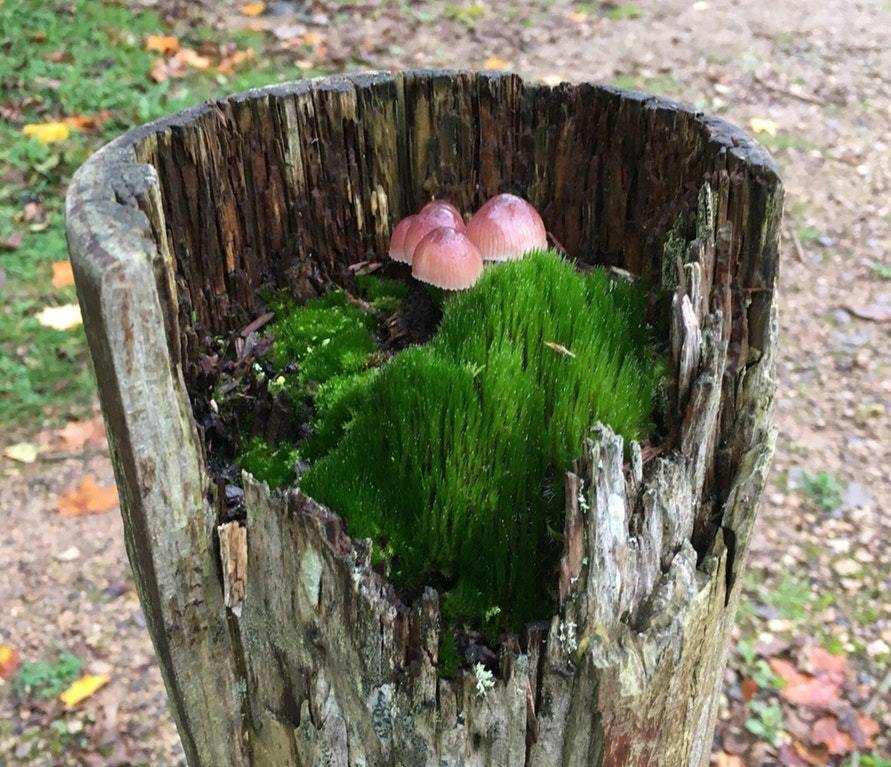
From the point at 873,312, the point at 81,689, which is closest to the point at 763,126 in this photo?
the point at 873,312

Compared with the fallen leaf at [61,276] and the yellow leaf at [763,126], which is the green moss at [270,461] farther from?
the yellow leaf at [763,126]

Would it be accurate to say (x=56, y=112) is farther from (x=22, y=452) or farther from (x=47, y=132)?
(x=22, y=452)

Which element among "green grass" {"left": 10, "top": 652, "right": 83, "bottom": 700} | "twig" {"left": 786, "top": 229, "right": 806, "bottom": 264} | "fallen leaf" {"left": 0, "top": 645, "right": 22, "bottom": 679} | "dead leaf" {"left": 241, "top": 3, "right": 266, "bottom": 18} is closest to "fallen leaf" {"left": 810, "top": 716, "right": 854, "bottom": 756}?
"green grass" {"left": 10, "top": 652, "right": 83, "bottom": 700}

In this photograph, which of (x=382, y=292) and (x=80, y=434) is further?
(x=80, y=434)

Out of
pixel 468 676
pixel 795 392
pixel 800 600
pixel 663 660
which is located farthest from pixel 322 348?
pixel 795 392

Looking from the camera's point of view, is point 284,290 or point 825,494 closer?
point 284,290

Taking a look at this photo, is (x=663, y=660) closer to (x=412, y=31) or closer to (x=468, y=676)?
(x=468, y=676)

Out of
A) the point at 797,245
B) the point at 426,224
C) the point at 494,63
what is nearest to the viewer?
the point at 426,224
